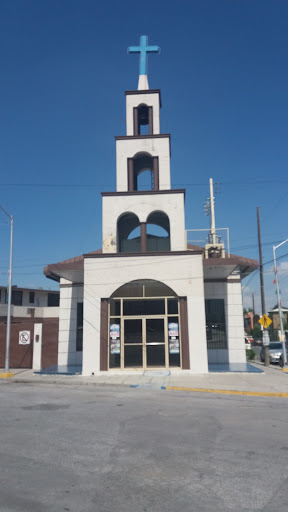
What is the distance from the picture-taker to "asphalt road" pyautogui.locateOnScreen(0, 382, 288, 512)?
15.1ft

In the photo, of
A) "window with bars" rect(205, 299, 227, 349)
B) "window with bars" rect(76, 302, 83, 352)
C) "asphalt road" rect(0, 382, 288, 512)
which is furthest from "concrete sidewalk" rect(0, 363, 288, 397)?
"window with bars" rect(76, 302, 83, 352)

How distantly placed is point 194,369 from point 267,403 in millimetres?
6165

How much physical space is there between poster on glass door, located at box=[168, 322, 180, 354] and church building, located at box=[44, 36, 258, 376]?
46 mm

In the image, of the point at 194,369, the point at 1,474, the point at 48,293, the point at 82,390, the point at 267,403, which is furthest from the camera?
the point at 48,293

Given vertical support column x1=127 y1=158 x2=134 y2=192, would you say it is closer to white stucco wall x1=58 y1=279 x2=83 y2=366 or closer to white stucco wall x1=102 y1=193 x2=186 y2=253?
white stucco wall x1=102 y1=193 x2=186 y2=253

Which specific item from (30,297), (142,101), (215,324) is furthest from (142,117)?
(30,297)

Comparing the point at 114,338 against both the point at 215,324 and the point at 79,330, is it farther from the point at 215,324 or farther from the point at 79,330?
the point at 215,324

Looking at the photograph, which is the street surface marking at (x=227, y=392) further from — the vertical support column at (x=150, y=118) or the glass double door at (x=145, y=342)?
the vertical support column at (x=150, y=118)

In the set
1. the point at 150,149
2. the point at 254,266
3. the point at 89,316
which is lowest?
the point at 89,316

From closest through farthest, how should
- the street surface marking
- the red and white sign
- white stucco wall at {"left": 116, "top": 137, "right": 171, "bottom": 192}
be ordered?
the street surface marking, the red and white sign, white stucco wall at {"left": 116, "top": 137, "right": 171, "bottom": 192}

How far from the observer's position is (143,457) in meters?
6.21

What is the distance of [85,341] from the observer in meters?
17.9

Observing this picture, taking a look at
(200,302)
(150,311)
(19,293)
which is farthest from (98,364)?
(19,293)

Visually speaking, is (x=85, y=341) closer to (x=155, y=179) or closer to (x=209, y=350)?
(x=209, y=350)
